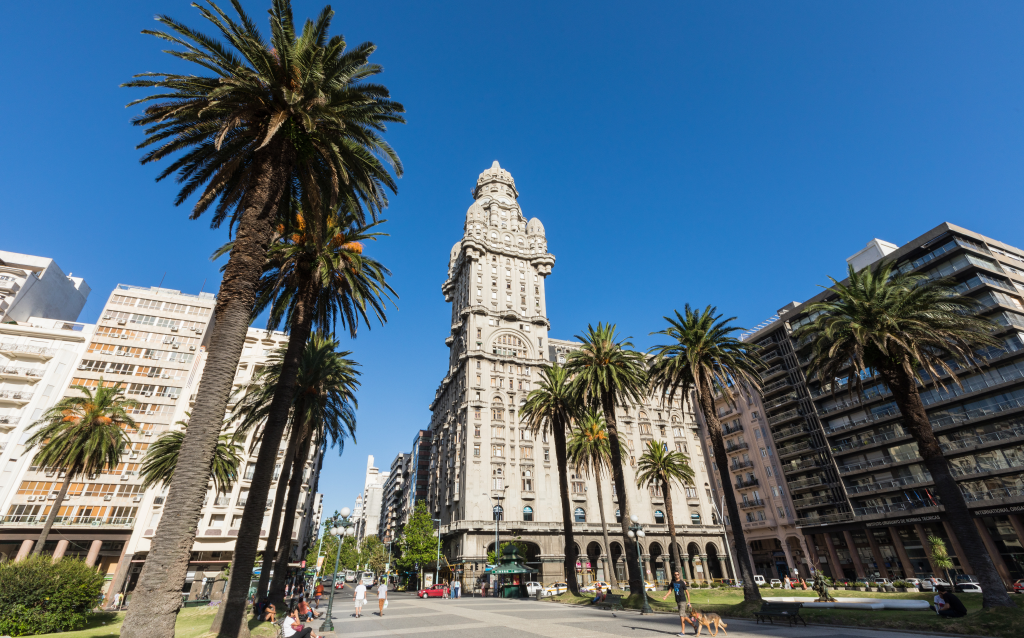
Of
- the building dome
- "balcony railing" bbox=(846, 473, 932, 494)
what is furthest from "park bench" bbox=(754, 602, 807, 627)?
the building dome

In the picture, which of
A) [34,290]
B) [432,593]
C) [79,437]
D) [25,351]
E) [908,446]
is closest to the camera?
[79,437]

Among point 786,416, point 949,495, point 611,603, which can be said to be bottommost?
point 611,603

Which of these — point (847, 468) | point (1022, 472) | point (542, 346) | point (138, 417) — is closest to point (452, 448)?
point (542, 346)

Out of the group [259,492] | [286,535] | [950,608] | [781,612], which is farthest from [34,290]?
[950,608]

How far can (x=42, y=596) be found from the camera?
2098 centimetres

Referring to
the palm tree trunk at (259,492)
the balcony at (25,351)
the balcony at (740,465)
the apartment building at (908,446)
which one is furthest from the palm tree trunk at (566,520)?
the balcony at (25,351)

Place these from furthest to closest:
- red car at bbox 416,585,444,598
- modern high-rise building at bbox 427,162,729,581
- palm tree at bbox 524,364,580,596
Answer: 1. modern high-rise building at bbox 427,162,729,581
2. red car at bbox 416,585,444,598
3. palm tree at bbox 524,364,580,596

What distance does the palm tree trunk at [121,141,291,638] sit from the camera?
382 inches

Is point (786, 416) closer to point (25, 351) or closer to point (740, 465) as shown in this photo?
point (740, 465)

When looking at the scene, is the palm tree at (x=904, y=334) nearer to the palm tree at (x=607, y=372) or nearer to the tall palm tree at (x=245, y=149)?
the palm tree at (x=607, y=372)

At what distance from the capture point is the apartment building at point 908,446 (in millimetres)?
42531

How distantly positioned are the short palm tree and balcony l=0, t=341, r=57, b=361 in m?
47.0

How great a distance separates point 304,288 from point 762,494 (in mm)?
69997

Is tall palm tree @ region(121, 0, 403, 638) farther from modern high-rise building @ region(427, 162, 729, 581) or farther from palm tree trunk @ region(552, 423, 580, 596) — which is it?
modern high-rise building @ region(427, 162, 729, 581)
